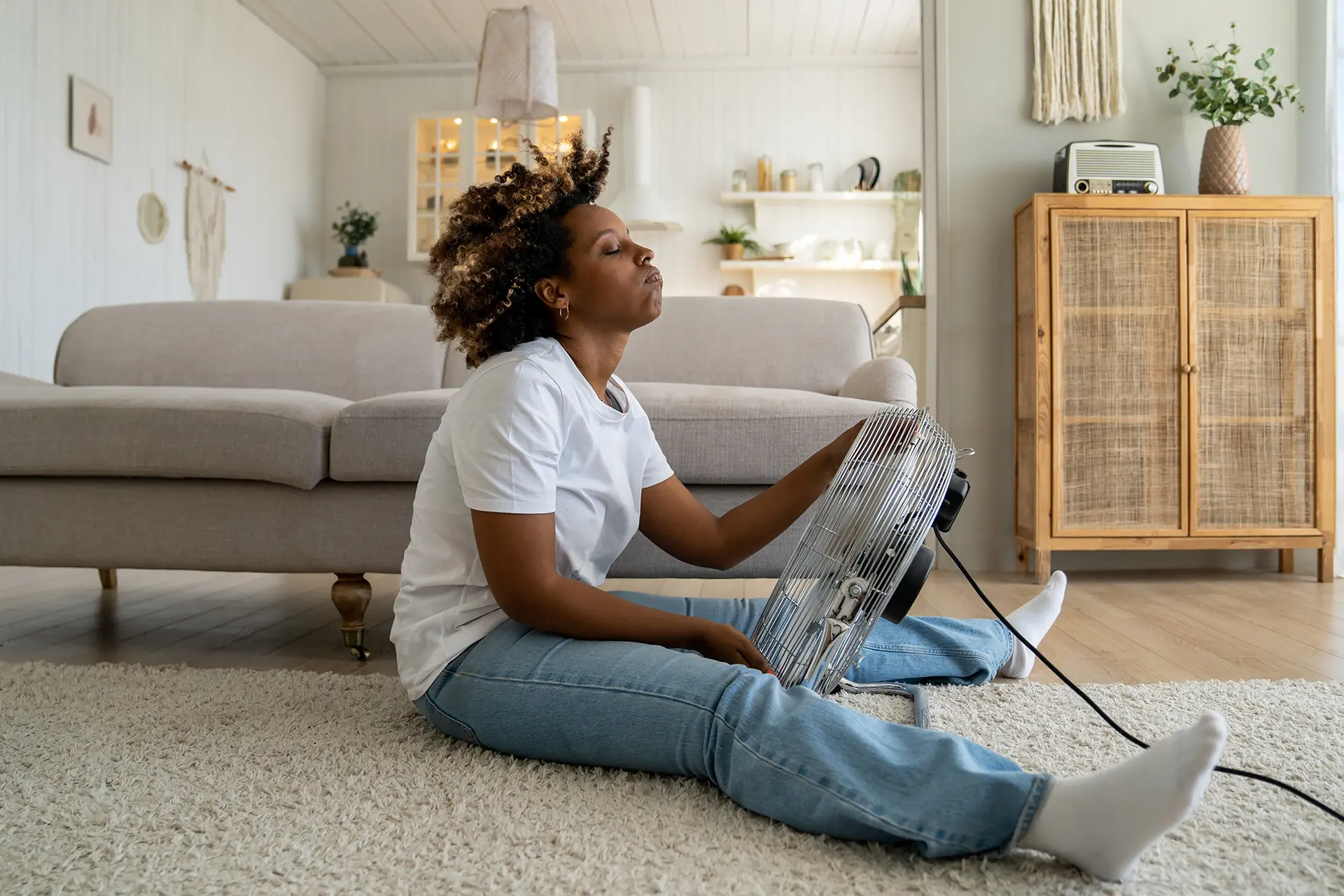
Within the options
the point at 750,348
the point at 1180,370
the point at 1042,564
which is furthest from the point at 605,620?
the point at 1180,370

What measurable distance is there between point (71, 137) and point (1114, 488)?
451cm

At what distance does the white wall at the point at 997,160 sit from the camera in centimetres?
320

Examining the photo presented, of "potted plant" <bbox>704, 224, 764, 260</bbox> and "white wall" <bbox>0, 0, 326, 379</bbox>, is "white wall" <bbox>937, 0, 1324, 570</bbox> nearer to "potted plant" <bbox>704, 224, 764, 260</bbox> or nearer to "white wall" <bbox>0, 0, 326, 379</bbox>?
"potted plant" <bbox>704, 224, 764, 260</bbox>

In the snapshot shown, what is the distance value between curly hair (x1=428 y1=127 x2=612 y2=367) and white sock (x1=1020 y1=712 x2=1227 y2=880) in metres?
0.86

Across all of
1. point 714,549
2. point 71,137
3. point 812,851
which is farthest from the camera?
point 71,137

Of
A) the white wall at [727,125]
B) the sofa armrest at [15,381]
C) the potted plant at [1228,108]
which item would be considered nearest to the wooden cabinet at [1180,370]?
the potted plant at [1228,108]

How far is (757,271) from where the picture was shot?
6.43 m

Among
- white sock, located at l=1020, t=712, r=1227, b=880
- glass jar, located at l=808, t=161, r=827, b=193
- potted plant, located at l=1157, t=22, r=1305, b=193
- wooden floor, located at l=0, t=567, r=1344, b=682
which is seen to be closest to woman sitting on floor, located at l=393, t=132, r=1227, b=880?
white sock, located at l=1020, t=712, r=1227, b=880

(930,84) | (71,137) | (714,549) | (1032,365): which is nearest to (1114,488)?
(1032,365)

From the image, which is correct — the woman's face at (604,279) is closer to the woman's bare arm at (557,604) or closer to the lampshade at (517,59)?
the woman's bare arm at (557,604)

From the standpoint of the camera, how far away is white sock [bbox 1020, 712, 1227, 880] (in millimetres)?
789

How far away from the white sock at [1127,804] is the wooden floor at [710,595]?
88cm

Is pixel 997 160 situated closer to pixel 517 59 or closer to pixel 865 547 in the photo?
pixel 517 59

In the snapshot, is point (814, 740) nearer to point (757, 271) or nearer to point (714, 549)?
point (714, 549)
